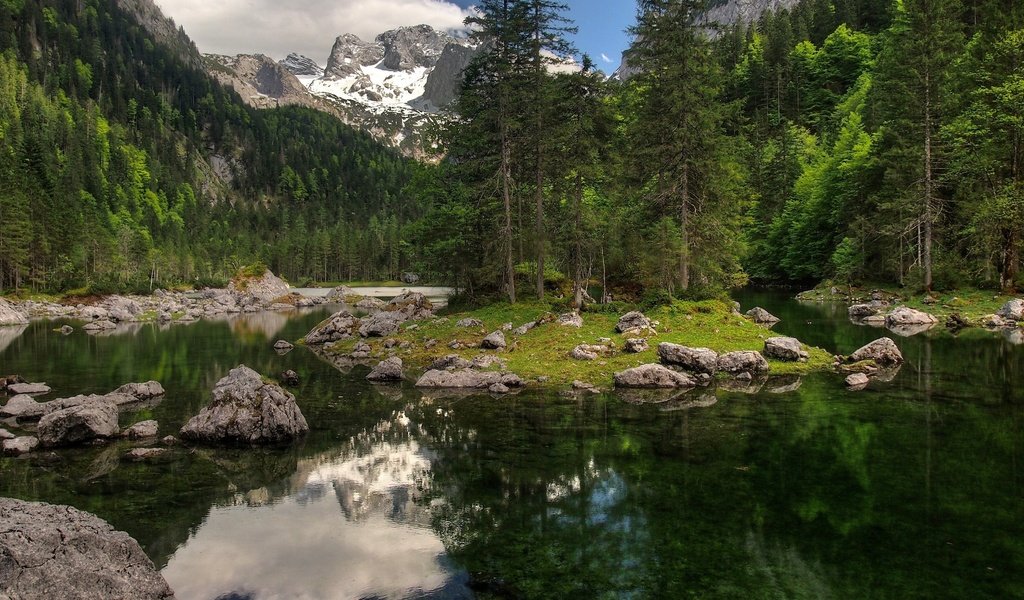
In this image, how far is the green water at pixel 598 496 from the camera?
10133 mm

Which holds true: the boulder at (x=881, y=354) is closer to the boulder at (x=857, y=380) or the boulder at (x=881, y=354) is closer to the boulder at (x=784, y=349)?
the boulder at (x=784, y=349)

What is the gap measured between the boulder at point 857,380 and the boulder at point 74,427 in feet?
94.8

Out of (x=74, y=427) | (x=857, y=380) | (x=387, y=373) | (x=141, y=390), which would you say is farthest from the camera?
(x=387, y=373)

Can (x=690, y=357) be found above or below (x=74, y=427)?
above

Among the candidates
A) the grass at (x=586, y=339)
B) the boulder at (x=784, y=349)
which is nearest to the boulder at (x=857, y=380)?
the grass at (x=586, y=339)

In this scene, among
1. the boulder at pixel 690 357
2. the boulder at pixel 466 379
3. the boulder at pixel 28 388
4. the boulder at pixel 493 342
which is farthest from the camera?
the boulder at pixel 493 342

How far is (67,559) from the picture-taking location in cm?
909

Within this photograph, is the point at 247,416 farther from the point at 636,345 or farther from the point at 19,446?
the point at 636,345

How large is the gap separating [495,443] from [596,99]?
29.4m

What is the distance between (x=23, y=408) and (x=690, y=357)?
1135 inches

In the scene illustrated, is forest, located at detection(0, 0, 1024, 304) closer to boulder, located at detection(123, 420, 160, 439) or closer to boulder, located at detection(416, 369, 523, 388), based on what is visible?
boulder, located at detection(416, 369, 523, 388)

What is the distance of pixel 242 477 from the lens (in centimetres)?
1617

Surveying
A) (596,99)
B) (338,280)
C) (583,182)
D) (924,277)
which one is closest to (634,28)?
(596,99)

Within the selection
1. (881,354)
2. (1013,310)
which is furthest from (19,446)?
(1013,310)
